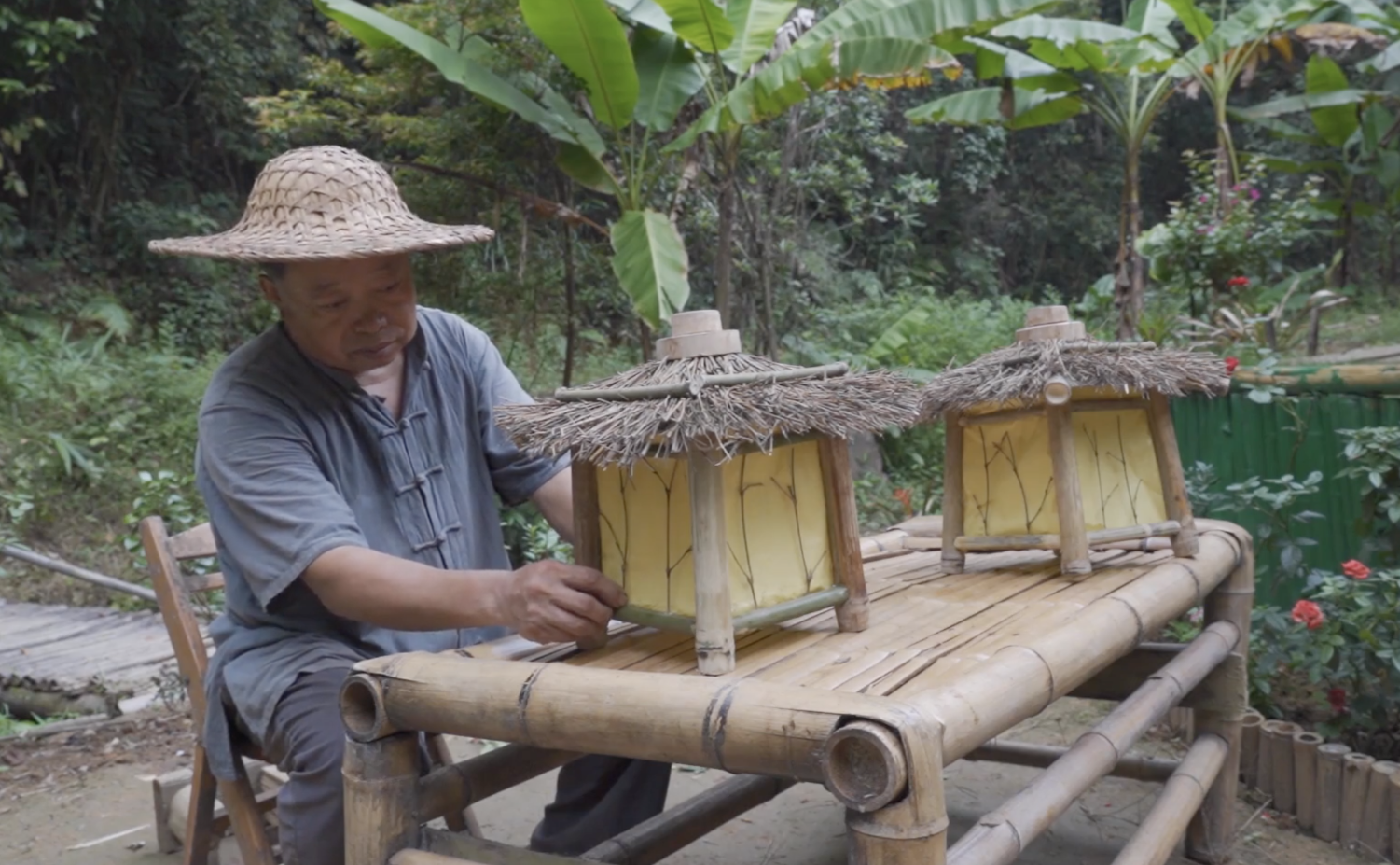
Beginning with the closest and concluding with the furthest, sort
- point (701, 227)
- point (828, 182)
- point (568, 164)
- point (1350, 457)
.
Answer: point (1350, 457), point (568, 164), point (701, 227), point (828, 182)

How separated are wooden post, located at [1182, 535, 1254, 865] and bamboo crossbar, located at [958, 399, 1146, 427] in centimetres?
65

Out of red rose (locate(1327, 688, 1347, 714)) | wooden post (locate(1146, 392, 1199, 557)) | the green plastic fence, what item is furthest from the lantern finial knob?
the green plastic fence

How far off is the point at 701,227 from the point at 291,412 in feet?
19.1

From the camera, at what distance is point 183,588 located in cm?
242

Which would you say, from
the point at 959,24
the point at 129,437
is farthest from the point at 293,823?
the point at 129,437

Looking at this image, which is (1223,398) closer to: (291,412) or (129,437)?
(291,412)

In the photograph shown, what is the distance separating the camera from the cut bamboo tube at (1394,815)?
2.78 m

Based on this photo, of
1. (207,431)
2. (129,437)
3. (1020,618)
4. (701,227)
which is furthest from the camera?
(701,227)

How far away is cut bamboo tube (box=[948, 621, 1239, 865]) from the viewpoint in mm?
1616

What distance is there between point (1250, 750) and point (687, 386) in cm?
256

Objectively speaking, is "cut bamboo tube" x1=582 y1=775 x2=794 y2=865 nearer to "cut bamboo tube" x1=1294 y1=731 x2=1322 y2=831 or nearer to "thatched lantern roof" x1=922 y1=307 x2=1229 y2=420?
"thatched lantern roof" x1=922 y1=307 x2=1229 y2=420

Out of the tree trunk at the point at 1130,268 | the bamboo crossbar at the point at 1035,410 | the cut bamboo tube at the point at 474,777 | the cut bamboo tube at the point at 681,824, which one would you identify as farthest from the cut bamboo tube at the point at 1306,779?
the tree trunk at the point at 1130,268

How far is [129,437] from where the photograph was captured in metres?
7.13

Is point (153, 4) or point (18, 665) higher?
point (153, 4)
